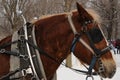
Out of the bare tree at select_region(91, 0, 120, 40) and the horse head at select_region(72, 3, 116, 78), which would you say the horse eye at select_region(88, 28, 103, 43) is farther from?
the bare tree at select_region(91, 0, 120, 40)

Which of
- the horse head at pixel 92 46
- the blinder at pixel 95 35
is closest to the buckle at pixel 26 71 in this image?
the horse head at pixel 92 46

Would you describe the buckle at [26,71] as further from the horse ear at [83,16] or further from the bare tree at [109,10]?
the bare tree at [109,10]

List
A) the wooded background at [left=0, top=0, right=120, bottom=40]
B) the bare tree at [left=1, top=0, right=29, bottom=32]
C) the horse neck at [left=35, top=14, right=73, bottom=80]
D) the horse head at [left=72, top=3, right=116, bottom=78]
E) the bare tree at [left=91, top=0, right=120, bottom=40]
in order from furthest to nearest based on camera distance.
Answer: the bare tree at [left=91, top=0, right=120, bottom=40]
the wooded background at [left=0, top=0, right=120, bottom=40]
the bare tree at [left=1, top=0, right=29, bottom=32]
the horse neck at [left=35, top=14, right=73, bottom=80]
the horse head at [left=72, top=3, right=116, bottom=78]

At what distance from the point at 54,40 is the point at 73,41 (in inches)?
8.5

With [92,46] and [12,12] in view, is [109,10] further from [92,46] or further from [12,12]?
[92,46]

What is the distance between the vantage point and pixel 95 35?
3541 mm

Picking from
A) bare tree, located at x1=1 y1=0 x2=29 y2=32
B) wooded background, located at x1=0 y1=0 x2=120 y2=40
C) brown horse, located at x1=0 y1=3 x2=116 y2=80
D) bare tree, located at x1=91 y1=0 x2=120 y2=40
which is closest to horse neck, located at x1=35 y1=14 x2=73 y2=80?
brown horse, located at x1=0 y1=3 x2=116 y2=80

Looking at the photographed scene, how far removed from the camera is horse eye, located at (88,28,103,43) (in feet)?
11.6

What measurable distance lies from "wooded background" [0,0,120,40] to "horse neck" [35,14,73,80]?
2.30 feet

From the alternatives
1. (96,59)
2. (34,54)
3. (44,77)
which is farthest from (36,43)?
(96,59)

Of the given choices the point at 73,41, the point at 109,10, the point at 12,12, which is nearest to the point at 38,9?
the point at 12,12

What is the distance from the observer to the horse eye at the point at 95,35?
139 inches

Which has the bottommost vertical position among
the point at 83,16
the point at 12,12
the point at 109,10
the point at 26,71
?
the point at 109,10

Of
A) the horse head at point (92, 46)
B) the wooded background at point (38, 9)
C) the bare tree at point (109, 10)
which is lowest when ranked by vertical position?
the bare tree at point (109, 10)
